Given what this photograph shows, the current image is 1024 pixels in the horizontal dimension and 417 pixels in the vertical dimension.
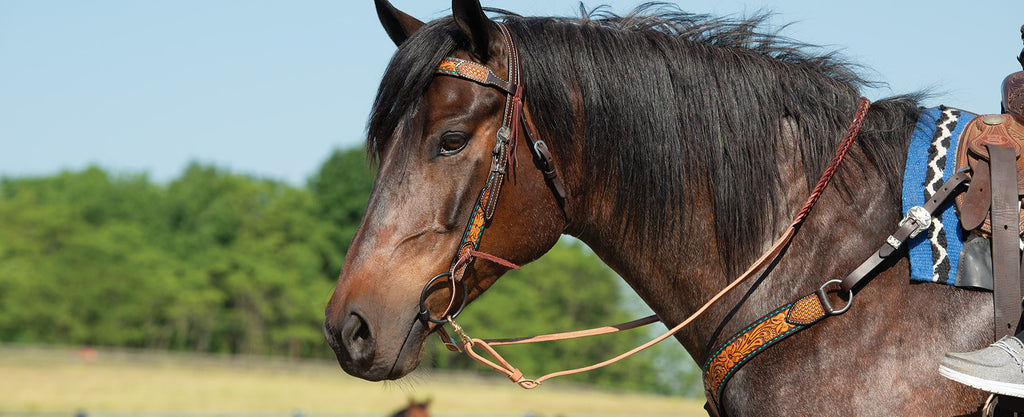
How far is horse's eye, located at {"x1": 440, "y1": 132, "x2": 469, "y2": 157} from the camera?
105 inches

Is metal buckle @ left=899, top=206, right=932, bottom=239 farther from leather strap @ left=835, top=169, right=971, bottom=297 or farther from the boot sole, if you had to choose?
the boot sole

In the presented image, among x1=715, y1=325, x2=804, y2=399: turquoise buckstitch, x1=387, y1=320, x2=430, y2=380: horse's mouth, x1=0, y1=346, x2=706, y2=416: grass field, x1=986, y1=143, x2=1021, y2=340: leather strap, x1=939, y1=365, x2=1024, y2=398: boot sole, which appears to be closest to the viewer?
x1=939, y1=365, x2=1024, y2=398: boot sole

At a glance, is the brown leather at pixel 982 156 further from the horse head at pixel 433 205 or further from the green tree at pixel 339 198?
the green tree at pixel 339 198

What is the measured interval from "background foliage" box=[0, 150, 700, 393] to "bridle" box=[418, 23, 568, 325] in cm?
4833

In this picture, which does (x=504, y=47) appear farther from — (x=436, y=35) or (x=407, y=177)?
(x=407, y=177)

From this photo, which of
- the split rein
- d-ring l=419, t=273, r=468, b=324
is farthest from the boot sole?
d-ring l=419, t=273, r=468, b=324

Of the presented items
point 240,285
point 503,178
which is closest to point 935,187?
point 503,178

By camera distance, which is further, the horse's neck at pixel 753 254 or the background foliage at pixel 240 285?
the background foliage at pixel 240 285

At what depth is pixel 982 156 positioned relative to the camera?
2453 millimetres

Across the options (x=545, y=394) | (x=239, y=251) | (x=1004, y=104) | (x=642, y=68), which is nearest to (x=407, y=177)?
(x=642, y=68)

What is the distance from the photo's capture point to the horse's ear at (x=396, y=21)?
316 cm

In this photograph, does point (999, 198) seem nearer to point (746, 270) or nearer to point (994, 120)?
point (994, 120)

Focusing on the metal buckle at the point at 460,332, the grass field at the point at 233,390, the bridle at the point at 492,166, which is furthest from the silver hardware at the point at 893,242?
the grass field at the point at 233,390

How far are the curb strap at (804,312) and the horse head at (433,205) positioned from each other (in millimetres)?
762
